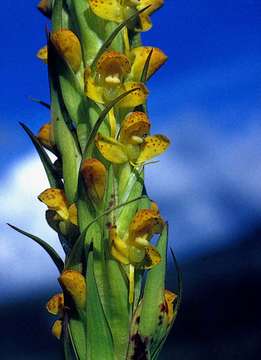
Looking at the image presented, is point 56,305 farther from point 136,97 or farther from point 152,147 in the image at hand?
point 136,97

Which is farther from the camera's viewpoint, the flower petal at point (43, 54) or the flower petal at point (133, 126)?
the flower petal at point (43, 54)

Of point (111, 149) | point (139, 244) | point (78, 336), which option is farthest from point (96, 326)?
point (111, 149)

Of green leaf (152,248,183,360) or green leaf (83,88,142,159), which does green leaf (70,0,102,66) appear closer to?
green leaf (83,88,142,159)

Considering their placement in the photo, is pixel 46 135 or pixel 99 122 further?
pixel 46 135

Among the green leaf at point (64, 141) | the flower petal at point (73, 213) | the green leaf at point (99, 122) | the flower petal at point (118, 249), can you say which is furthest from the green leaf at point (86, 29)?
the flower petal at point (118, 249)

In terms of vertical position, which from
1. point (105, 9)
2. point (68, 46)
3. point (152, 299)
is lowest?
point (152, 299)

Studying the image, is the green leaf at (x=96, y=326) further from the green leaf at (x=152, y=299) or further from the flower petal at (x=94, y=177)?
the flower petal at (x=94, y=177)
